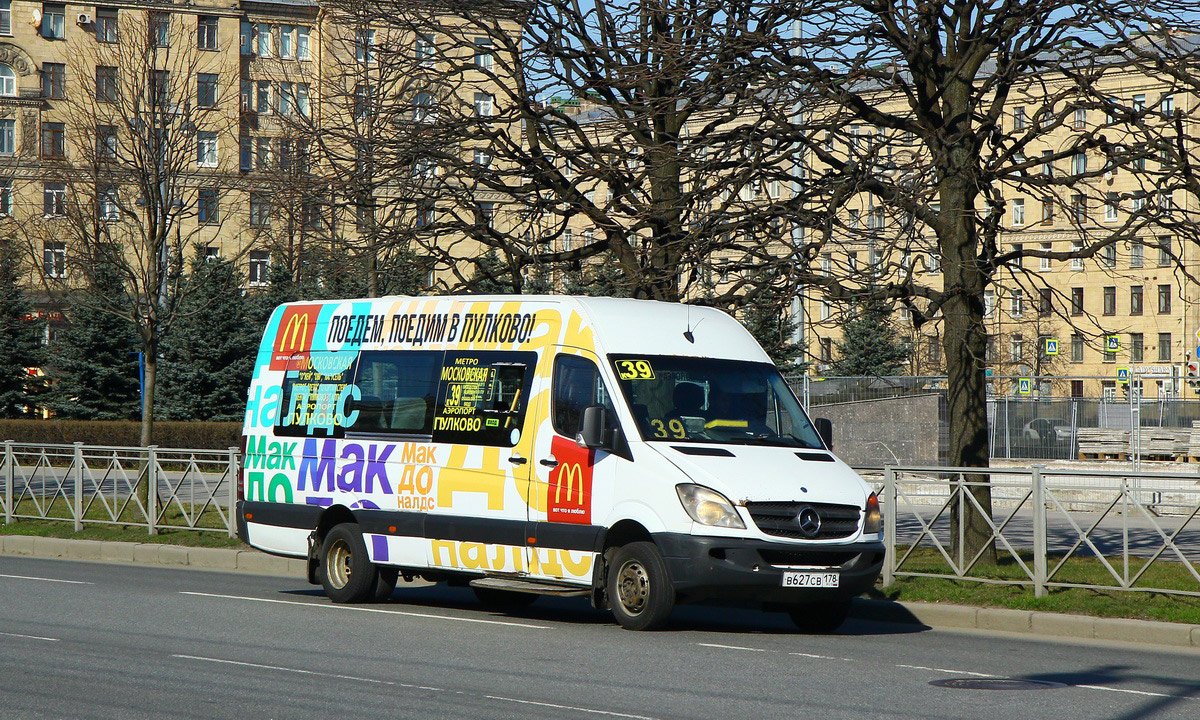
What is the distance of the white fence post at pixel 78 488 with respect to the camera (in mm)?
19766

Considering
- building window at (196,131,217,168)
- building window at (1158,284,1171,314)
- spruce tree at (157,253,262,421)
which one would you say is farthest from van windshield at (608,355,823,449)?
building window at (1158,284,1171,314)

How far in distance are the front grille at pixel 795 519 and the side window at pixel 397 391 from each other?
3345 millimetres

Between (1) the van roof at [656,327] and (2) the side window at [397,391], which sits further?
(2) the side window at [397,391]

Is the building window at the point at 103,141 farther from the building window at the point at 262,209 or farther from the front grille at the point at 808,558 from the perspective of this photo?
the front grille at the point at 808,558

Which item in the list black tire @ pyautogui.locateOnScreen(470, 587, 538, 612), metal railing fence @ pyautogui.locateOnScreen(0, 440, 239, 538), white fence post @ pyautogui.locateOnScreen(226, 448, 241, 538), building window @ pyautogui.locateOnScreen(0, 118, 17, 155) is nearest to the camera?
black tire @ pyautogui.locateOnScreen(470, 587, 538, 612)

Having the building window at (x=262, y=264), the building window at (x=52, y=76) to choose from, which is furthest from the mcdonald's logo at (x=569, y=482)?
the building window at (x=52, y=76)

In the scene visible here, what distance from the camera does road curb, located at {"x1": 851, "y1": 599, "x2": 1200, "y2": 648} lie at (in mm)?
10914

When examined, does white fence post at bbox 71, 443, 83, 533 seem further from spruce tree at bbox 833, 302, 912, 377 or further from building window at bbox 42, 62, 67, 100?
building window at bbox 42, 62, 67, 100

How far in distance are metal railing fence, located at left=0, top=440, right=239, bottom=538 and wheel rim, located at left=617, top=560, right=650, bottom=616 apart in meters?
7.80

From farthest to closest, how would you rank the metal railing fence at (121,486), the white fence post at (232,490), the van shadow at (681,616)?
the metal railing fence at (121,486), the white fence post at (232,490), the van shadow at (681,616)

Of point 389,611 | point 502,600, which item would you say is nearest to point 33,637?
point 389,611

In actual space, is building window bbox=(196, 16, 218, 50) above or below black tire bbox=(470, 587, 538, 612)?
above

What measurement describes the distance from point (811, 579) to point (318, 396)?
17.3 feet

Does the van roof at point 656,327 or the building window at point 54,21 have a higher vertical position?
the building window at point 54,21
